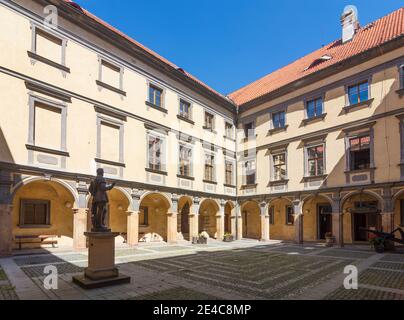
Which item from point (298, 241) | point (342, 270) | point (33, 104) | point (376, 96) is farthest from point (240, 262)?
point (376, 96)

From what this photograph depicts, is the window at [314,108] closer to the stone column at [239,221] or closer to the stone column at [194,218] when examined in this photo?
the stone column at [239,221]

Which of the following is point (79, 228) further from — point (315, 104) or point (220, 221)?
point (315, 104)

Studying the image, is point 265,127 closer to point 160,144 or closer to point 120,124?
point 160,144

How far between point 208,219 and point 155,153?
8.36m

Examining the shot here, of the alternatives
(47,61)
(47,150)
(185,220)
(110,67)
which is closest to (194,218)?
(185,220)

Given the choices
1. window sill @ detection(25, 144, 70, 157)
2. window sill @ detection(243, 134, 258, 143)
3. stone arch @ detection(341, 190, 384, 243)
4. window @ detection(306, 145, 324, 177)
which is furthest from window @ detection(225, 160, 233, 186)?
window sill @ detection(25, 144, 70, 157)

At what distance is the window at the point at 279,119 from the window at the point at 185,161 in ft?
22.1

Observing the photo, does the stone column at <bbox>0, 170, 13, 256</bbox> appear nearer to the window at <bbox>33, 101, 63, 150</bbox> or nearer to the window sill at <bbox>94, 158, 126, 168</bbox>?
the window at <bbox>33, 101, 63, 150</bbox>

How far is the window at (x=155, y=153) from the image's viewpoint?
17.6m

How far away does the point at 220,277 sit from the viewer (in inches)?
332

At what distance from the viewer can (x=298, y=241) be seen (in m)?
18.9

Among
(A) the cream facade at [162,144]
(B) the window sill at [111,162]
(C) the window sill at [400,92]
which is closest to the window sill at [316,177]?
(A) the cream facade at [162,144]

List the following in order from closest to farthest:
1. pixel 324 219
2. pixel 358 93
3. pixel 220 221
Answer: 1. pixel 358 93
2. pixel 324 219
3. pixel 220 221

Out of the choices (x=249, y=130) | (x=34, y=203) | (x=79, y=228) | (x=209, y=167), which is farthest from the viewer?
(x=249, y=130)
